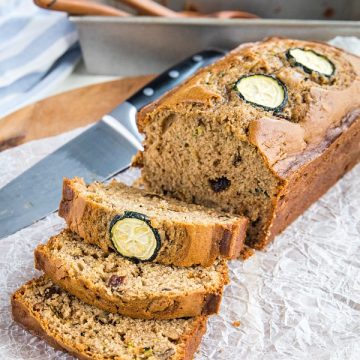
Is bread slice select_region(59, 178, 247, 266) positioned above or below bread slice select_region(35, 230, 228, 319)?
above

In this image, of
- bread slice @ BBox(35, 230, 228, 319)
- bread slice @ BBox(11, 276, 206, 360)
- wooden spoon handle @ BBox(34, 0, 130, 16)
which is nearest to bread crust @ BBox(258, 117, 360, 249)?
bread slice @ BBox(35, 230, 228, 319)

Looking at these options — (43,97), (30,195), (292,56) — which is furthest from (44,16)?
(292,56)

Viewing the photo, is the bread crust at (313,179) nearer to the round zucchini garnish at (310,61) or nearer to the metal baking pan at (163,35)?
the round zucchini garnish at (310,61)

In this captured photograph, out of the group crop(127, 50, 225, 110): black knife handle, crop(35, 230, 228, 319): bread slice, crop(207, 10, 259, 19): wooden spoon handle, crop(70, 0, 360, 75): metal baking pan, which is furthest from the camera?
crop(207, 10, 259, 19): wooden spoon handle

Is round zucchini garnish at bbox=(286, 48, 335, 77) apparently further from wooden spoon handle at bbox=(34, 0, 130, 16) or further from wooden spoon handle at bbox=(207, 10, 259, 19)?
wooden spoon handle at bbox=(34, 0, 130, 16)

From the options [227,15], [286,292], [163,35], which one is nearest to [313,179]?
[286,292]
